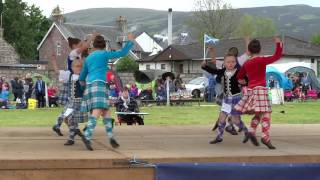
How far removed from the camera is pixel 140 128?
1321cm

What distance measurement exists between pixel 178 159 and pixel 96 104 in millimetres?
1848

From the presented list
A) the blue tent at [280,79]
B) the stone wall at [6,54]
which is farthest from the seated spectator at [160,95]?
the stone wall at [6,54]

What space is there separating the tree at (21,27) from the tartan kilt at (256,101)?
81704 mm

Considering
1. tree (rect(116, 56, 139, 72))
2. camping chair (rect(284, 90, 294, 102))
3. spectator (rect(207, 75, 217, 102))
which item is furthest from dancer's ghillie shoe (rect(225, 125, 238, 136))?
tree (rect(116, 56, 139, 72))

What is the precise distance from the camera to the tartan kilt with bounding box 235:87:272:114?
9406mm

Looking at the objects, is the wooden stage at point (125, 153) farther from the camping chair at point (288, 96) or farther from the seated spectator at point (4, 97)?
the camping chair at point (288, 96)

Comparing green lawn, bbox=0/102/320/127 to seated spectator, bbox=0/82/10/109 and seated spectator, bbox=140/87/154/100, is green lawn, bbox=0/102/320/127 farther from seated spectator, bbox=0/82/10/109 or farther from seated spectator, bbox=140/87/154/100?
seated spectator, bbox=140/87/154/100

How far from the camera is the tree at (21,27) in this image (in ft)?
290

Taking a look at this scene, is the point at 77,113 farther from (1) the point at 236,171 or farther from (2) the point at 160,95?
(2) the point at 160,95

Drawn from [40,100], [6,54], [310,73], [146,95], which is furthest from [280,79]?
[6,54]

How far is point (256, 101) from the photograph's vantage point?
9438mm

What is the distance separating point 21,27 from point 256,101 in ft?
271

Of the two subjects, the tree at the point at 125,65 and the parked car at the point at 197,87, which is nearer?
the parked car at the point at 197,87

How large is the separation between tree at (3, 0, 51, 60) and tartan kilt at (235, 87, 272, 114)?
81.7m
